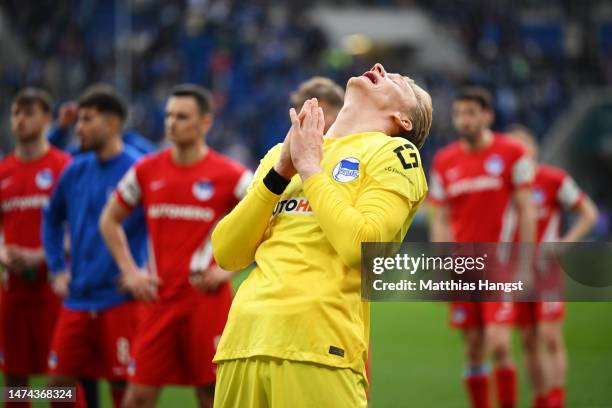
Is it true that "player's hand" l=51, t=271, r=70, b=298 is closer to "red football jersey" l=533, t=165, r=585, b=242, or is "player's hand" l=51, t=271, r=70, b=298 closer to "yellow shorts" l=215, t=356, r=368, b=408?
"yellow shorts" l=215, t=356, r=368, b=408

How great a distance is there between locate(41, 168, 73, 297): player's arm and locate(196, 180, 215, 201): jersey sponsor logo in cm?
107

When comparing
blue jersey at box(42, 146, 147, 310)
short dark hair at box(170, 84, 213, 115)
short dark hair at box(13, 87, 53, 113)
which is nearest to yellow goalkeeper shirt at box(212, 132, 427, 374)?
short dark hair at box(170, 84, 213, 115)

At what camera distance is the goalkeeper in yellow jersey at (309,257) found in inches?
122

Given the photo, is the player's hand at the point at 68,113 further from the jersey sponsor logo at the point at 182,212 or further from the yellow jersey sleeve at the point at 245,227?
the yellow jersey sleeve at the point at 245,227

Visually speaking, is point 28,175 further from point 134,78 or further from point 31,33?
point 31,33

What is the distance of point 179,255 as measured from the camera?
594 centimetres

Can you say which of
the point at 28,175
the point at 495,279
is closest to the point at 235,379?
the point at 495,279

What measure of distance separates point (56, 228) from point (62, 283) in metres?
0.43

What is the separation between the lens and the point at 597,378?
941 centimetres

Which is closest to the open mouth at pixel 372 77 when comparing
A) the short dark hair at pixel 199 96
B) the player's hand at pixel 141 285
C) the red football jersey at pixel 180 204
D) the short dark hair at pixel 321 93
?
the short dark hair at pixel 321 93

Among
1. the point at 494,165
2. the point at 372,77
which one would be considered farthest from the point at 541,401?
the point at 372,77

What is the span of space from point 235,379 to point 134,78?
22.7 metres

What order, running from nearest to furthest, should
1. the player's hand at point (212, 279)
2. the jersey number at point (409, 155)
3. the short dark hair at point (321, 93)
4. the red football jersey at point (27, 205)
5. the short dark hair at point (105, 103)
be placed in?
the jersey number at point (409, 155), the player's hand at point (212, 279), the short dark hair at point (321, 93), the short dark hair at point (105, 103), the red football jersey at point (27, 205)

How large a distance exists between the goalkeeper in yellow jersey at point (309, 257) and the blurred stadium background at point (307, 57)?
58.9 ft
